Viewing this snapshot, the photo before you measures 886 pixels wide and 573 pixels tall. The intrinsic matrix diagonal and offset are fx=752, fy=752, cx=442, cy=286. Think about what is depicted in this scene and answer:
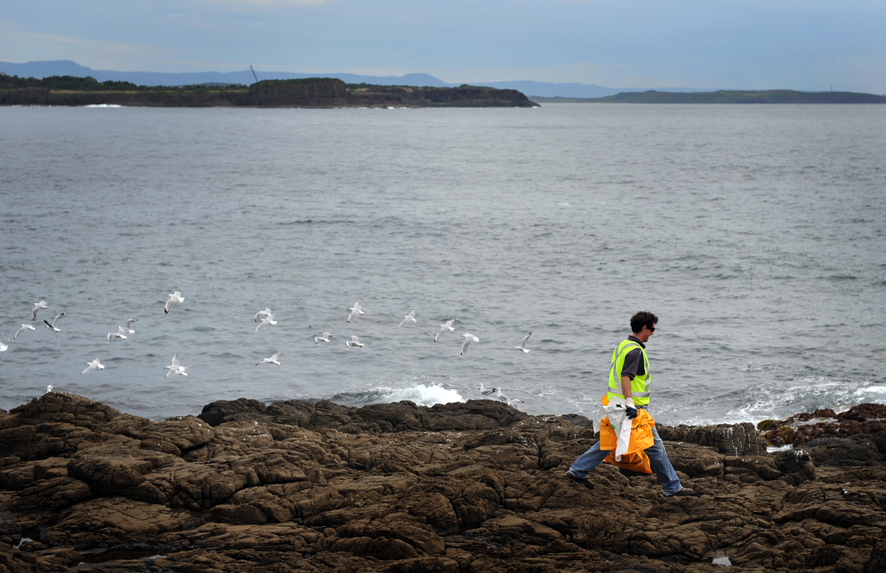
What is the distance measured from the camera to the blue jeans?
26.4ft

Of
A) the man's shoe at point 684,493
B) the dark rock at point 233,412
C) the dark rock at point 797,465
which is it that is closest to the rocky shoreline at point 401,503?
the dark rock at point 797,465

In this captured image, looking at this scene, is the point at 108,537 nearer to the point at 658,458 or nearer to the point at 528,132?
the point at 658,458

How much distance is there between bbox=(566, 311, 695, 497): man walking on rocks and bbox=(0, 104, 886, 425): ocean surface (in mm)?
8080

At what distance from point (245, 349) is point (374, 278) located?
8.33 metres

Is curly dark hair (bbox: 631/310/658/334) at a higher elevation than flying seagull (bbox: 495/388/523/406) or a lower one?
higher

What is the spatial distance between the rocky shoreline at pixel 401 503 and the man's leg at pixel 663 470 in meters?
0.22

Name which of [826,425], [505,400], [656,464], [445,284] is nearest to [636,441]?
[656,464]

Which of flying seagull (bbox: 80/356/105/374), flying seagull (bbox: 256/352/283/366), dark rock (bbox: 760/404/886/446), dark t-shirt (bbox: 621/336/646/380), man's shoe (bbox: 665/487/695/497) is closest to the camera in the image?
dark t-shirt (bbox: 621/336/646/380)

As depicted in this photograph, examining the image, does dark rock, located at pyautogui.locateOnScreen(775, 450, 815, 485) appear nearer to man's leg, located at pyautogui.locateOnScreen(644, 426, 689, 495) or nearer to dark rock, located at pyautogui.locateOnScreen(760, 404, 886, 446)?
man's leg, located at pyautogui.locateOnScreen(644, 426, 689, 495)

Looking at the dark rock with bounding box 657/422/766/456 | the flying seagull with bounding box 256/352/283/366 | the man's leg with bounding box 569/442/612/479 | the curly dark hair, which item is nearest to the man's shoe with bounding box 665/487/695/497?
the man's leg with bounding box 569/442/612/479

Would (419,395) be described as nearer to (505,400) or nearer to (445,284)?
(505,400)

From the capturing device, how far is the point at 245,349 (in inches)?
802

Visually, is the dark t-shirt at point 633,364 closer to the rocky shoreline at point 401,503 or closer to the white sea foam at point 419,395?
the rocky shoreline at point 401,503

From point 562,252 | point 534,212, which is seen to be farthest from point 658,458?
point 534,212
